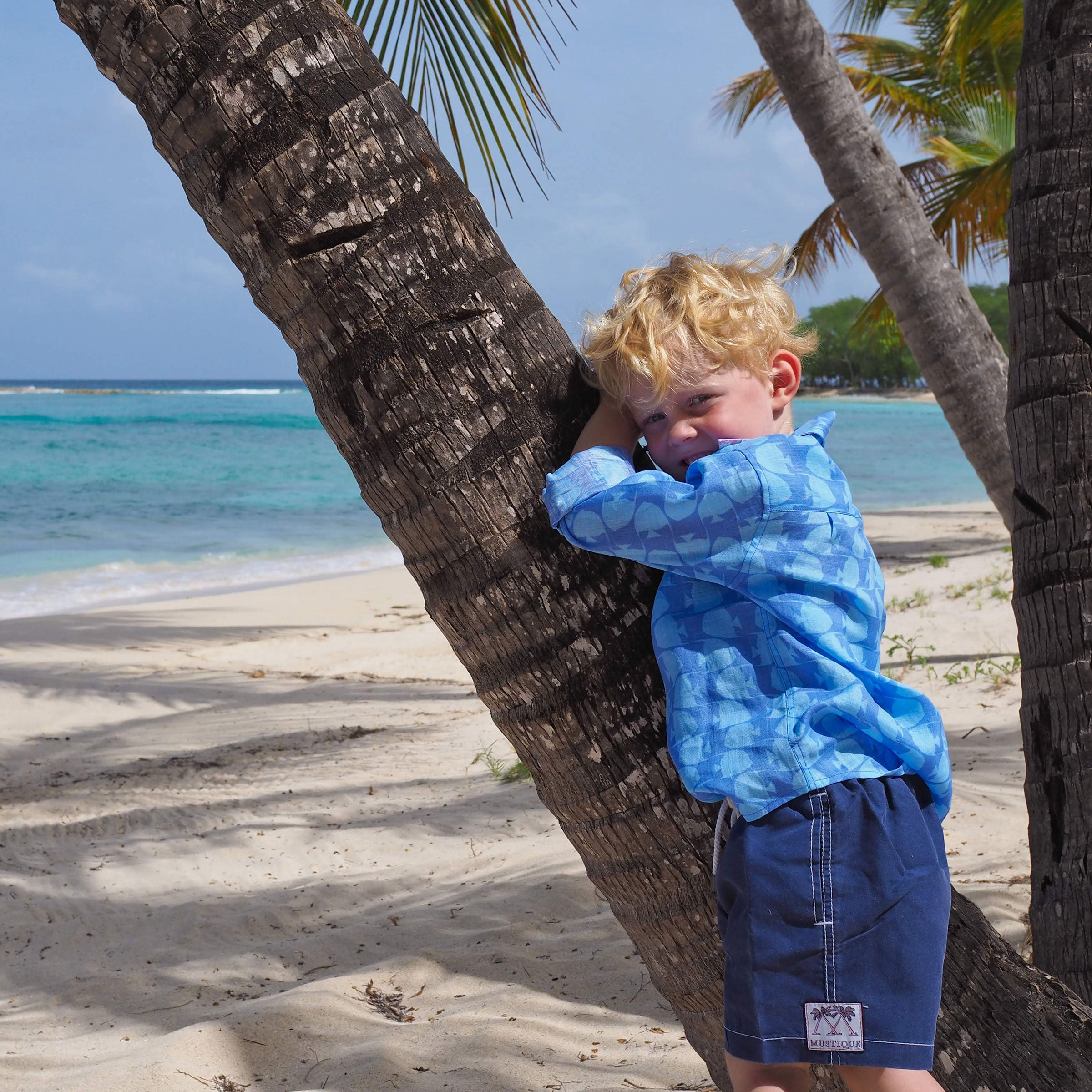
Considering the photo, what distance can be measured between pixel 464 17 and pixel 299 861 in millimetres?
3219

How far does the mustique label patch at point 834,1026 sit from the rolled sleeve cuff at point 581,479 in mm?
760

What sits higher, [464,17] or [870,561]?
[464,17]

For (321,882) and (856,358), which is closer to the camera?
(321,882)

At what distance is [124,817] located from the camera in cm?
470

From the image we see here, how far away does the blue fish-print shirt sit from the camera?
→ 1.44m

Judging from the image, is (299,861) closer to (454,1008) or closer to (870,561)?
(454,1008)

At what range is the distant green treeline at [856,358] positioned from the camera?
64.1m

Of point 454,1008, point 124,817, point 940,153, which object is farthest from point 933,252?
point 940,153

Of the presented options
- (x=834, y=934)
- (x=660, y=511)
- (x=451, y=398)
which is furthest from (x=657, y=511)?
(x=834, y=934)

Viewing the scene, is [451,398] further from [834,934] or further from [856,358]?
[856,358]

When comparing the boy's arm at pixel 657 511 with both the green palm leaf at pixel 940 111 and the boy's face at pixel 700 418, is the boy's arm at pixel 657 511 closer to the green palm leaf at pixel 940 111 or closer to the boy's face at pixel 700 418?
the boy's face at pixel 700 418

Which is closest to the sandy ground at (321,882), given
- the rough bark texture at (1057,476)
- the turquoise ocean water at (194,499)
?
the rough bark texture at (1057,476)

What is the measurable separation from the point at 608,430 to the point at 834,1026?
891mm

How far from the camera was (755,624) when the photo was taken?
1.50 metres
